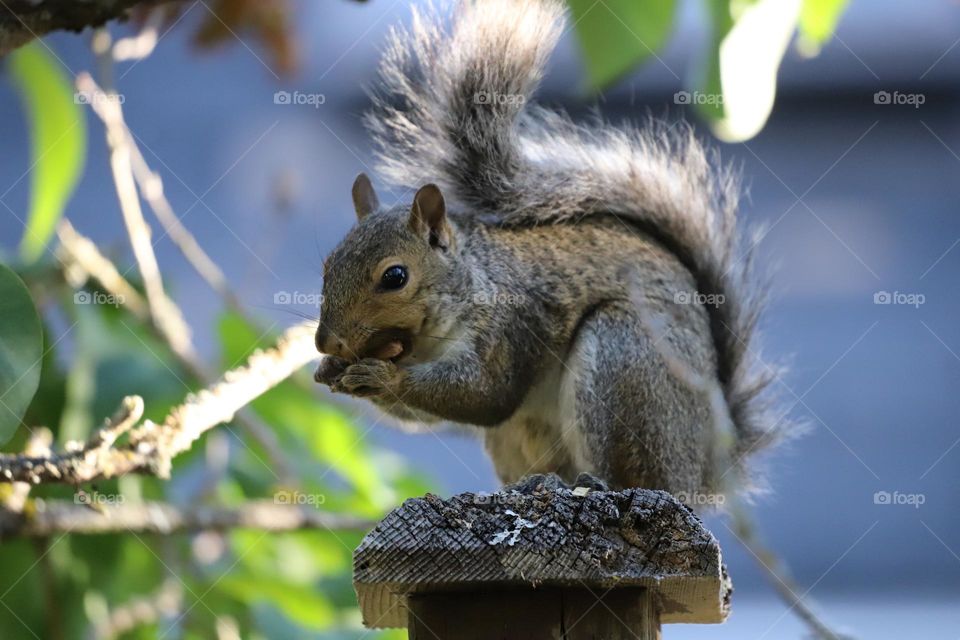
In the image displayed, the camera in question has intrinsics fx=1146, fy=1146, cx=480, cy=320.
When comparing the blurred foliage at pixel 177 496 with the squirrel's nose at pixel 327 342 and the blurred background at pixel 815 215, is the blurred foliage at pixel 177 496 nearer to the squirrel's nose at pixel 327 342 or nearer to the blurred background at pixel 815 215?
the squirrel's nose at pixel 327 342

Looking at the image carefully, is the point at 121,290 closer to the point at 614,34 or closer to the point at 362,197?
the point at 362,197

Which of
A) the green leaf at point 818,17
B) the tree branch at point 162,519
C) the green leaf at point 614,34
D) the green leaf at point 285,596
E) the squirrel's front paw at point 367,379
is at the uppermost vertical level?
the green leaf at point 818,17

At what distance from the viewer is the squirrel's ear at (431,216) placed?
216 cm

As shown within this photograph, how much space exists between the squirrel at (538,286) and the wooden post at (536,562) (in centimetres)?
65

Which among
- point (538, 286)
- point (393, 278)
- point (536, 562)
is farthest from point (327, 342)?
Answer: point (536, 562)

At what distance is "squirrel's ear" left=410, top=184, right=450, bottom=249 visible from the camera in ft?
7.10

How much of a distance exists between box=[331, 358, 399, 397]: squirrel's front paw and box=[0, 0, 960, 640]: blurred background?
2.09m

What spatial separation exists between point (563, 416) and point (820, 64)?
3230 millimetres

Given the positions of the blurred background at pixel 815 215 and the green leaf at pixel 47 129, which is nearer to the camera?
the green leaf at pixel 47 129

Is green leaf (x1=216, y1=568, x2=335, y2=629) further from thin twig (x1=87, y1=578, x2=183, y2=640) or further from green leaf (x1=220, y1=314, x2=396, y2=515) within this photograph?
green leaf (x1=220, y1=314, x2=396, y2=515)

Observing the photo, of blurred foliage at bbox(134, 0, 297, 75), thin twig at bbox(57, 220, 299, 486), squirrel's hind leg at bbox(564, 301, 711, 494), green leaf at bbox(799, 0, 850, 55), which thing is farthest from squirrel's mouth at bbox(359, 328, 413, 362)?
green leaf at bbox(799, 0, 850, 55)

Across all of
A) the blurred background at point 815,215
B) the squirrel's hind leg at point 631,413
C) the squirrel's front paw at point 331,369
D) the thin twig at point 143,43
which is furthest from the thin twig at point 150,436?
the blurred background at point 815,215

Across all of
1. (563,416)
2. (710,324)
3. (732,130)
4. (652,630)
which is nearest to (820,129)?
(710,324)

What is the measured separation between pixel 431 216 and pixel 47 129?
700 millimetres
